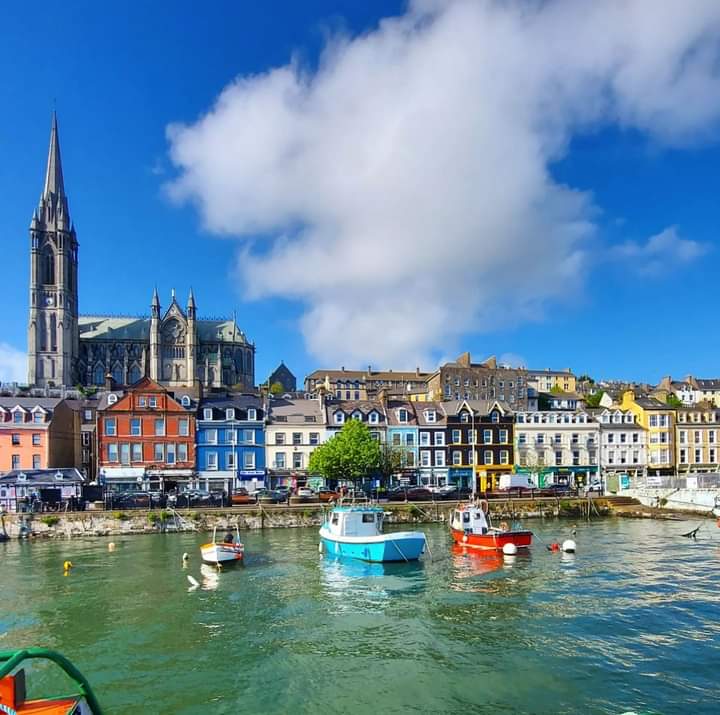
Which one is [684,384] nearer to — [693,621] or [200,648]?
[693,621]

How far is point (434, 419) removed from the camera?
83938 millimetres

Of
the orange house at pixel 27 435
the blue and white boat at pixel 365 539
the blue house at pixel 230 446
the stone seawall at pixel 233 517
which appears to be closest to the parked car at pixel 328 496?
the stone seawall at pixel 233 517

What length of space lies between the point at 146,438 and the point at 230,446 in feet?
31.4

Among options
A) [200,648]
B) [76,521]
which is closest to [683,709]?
[200,648]

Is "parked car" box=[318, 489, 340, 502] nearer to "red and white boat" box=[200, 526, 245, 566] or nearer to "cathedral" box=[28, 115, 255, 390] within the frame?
"red and white boat" box=[200, 526, 245, 566]

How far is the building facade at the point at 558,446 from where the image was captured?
85875 mm

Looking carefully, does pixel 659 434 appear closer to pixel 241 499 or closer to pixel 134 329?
pixel 241 499

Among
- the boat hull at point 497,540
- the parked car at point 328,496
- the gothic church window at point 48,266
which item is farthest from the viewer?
the gothic church window at point 48,266

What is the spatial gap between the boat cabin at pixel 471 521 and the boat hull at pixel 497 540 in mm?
953

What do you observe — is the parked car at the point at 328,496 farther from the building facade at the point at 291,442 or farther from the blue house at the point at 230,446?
the blue house at the point at 230,446

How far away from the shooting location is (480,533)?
143 feet

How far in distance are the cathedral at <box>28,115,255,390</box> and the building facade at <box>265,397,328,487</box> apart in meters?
80.1

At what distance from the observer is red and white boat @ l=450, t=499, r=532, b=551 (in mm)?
41844

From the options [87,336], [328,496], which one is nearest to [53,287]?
[87,336]
